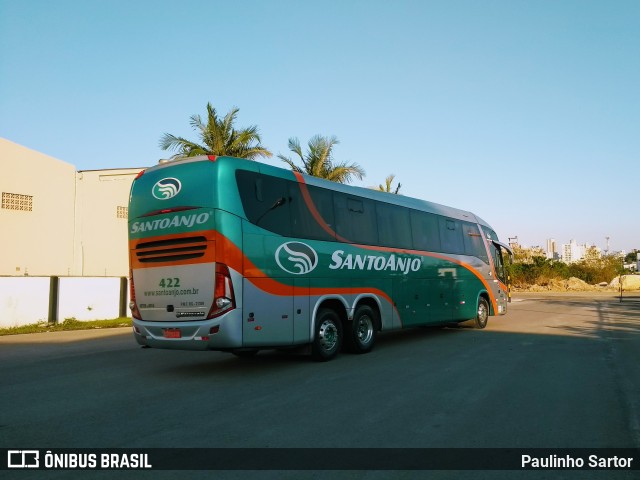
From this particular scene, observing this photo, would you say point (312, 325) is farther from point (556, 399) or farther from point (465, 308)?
point (465, 308)

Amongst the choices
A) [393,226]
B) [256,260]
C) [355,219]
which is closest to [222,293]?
[256,260]

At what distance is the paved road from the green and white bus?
71 cm

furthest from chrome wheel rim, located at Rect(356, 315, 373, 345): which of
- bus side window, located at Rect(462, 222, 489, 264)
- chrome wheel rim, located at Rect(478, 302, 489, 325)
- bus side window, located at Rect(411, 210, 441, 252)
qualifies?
chrome wheel rim, located at Rect(478, 302, 489, 325)

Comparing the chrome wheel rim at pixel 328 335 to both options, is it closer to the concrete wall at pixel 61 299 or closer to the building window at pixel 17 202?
the concrete wall at pixel 61 299

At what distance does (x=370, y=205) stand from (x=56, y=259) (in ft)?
54.9

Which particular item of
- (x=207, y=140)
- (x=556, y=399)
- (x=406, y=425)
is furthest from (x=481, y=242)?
(x=207, y=140)

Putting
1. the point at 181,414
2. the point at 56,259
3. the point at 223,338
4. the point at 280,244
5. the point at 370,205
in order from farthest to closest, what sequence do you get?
the point at 56,259 → the point at 370,205 → the point at 280,244 → the point at 223,338 → the point at 181,414

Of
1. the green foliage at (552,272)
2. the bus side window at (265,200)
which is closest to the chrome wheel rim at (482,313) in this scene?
the bus side window at (265,200)

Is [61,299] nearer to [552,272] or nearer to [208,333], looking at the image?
[208,333]

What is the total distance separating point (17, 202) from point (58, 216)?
1830 millimetres

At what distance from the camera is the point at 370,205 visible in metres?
11.6

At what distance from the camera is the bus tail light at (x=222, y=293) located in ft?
26.5

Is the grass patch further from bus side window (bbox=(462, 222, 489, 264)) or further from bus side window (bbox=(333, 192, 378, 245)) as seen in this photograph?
bus side window (bbox=(462, 222, 489, 264))

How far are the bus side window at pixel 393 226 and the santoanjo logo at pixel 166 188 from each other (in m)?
4.76
